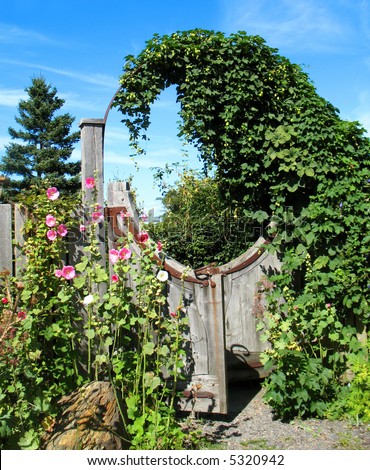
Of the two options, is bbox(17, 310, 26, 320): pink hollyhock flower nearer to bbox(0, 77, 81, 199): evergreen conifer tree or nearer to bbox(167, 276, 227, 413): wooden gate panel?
bbox(167, 276, 227, 413): wooden gate panel

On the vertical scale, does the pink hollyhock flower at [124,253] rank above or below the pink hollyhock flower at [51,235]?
below

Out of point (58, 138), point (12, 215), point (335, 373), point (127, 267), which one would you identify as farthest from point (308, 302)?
point (58, 138)

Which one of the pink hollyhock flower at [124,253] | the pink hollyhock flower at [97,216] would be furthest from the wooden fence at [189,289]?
the pink hollyhock flower at [124,253]

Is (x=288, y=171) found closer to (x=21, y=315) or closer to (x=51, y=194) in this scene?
(x=51, y=194)

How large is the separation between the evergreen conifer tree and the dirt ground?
21.9 metres

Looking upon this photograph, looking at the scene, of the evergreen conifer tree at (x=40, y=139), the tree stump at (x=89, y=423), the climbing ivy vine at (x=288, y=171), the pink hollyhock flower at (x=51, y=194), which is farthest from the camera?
the evergreen conifer tree at (x=40, y=139)

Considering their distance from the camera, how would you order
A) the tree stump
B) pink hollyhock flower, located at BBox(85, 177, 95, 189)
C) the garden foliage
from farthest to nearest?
1. pink hollyhock flower, located at BBox(85, 177, 95, 189)
2. the garden foliage
3. the tree stump

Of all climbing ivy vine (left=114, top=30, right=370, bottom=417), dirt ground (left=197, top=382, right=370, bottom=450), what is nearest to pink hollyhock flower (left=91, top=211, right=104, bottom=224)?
climbing ivy vine (left=114, top=30, right=370, bottom=417)

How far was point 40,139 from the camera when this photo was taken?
26234 millimetres

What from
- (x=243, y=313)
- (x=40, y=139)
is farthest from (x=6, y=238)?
(x=40, y=139)

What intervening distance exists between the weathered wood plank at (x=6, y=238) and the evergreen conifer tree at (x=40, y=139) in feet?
71.0

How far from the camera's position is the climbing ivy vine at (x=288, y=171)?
4.56 m

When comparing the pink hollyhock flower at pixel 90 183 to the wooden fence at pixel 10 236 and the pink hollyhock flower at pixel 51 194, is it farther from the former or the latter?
the wooden fence at pixel 10 236

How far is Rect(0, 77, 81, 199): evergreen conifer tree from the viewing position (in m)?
25.6
